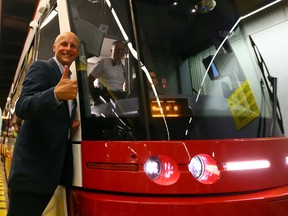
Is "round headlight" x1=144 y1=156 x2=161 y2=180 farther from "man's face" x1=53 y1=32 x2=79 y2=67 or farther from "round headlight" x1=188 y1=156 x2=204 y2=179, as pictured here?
"man's face" x1=53 y1=32 x2=79 y2=67

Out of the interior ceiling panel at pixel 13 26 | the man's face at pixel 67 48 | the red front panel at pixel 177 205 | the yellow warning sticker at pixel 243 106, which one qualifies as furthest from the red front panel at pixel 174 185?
the interior ceiling panel at pixel 13 26

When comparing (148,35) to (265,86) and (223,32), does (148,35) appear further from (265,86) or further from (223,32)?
(265,86)

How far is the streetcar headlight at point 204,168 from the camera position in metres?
1.46

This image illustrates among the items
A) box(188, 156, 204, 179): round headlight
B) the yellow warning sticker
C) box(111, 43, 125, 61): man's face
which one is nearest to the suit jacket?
box(111, 43, 125, 61): man's face

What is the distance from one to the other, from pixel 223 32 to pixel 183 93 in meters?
0.66

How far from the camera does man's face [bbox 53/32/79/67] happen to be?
169 cm

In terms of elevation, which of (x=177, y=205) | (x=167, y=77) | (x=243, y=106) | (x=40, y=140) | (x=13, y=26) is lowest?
(x=177, y=205)

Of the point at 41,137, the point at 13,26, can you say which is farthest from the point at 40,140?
the point at 13,26

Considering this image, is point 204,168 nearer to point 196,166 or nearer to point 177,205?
point 196,166

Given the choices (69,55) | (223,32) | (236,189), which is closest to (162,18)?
(223,32)

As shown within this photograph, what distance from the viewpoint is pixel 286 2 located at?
11.1ft

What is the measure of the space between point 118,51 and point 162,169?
2.48 feet

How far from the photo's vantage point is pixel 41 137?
1598 mm

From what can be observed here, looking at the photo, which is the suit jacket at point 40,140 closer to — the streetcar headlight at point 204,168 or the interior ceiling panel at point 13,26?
the streetcar headlight at point 204,168
